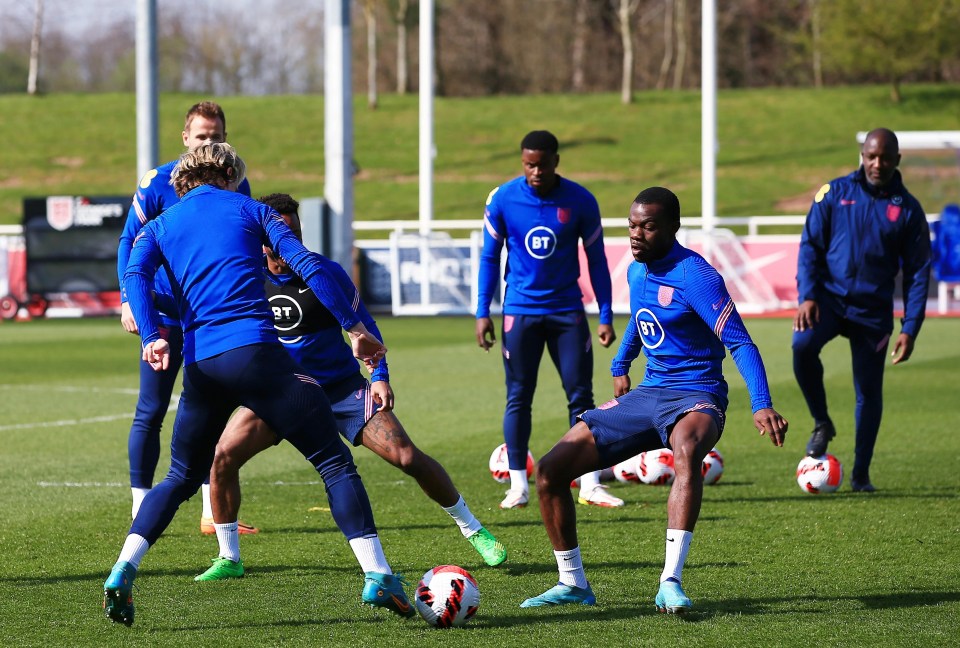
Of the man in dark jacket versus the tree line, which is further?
the tree line

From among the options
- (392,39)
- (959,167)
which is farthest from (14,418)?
(392,39)

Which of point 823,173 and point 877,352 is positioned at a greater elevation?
point 823,173

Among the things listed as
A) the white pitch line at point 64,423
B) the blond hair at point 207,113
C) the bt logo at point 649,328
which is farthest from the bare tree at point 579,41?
the bt logo at point 649,328

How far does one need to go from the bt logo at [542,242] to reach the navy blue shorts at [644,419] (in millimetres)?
2769

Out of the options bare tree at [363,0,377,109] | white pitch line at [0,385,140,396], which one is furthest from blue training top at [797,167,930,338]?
bare tree at [363,0,377,109]

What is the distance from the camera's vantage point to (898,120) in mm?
54156

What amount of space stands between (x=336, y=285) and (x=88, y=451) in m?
6.29

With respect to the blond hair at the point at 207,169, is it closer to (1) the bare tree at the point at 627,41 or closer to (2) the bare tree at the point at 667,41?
(1) the bare tree at the point at 627,41

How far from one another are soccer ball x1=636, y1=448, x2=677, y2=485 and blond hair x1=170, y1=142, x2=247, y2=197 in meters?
4.35

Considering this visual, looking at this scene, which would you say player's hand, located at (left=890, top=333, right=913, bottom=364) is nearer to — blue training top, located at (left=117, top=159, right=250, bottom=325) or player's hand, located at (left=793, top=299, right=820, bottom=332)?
player's hand, located at (left=793, top=299, right=820, bottom=332)

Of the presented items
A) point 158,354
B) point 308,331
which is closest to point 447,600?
point 158,354

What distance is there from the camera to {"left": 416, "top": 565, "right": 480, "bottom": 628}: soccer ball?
18.0 feet

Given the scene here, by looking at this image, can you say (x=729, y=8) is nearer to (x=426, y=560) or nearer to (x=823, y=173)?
(x=823, y=173)

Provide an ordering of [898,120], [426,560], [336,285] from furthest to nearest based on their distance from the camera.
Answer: [898,120] → [426,560] → [336,285]
